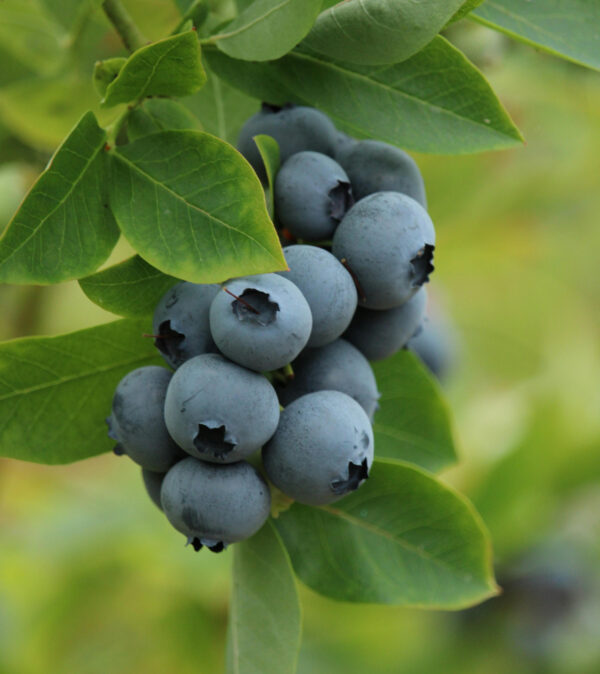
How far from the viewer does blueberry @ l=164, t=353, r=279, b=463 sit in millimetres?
740

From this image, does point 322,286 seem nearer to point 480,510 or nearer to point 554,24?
point 554,24

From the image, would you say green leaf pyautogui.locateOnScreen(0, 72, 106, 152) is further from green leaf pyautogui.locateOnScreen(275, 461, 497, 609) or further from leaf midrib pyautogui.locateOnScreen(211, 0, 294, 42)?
green leaf pyautogui.locateOnScreen(275, 461, 497, 609)

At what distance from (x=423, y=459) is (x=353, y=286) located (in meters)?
0.38

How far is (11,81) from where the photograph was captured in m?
1.47

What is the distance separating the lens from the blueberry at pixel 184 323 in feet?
2.60

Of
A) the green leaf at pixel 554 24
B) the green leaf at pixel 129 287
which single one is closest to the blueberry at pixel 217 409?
the green leaf at pixel 129 287

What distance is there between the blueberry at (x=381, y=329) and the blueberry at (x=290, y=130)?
18 cm

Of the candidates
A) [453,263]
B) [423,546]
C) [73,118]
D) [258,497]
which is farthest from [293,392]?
[453,263]

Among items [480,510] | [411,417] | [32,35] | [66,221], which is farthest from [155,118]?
[480,510]

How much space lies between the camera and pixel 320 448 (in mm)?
783

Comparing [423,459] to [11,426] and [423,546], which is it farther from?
[11,426]

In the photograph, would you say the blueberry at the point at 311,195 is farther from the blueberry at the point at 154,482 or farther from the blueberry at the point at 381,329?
the blueberry at the point at 154,482

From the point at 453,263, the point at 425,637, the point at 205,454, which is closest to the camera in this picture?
the point at 205,454

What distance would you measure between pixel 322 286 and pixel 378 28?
23 centimetres
